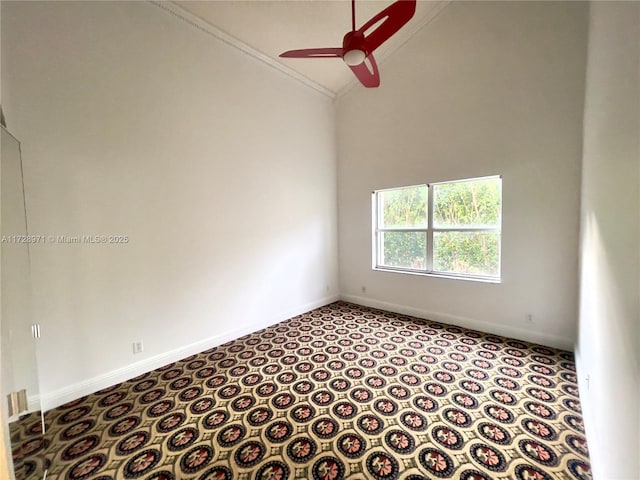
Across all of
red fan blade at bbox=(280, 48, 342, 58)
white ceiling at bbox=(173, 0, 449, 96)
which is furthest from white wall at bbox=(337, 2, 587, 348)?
red fan blade at bbox=(280, 48, 342, 58)

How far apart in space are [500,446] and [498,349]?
Result: 58.6 inches

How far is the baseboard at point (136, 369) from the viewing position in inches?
83.1

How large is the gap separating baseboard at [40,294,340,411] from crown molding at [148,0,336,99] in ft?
11.8

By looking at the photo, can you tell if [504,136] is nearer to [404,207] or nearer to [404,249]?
[404,207]

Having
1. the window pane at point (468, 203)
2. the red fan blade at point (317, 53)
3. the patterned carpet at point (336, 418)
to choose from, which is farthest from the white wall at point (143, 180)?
the window pane at point (468, 203)

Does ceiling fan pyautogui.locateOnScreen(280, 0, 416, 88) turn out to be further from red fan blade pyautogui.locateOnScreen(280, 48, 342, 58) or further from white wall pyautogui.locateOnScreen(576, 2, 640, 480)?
white wall pyautogui.locateOnScreen(576, 2, 640, 480)

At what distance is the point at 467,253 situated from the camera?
3475 mm

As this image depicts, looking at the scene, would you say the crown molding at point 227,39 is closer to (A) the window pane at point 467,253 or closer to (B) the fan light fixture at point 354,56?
(B) the fan light fixture at point 354,56

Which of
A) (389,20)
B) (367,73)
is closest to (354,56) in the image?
(389,20)

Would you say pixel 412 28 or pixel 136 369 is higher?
pixel 412 28

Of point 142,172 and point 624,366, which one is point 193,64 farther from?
point 624,366

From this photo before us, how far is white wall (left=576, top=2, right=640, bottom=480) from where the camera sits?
88 cm

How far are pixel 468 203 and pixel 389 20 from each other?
2.43 metres

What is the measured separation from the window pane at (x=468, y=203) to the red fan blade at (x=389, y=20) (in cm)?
220
